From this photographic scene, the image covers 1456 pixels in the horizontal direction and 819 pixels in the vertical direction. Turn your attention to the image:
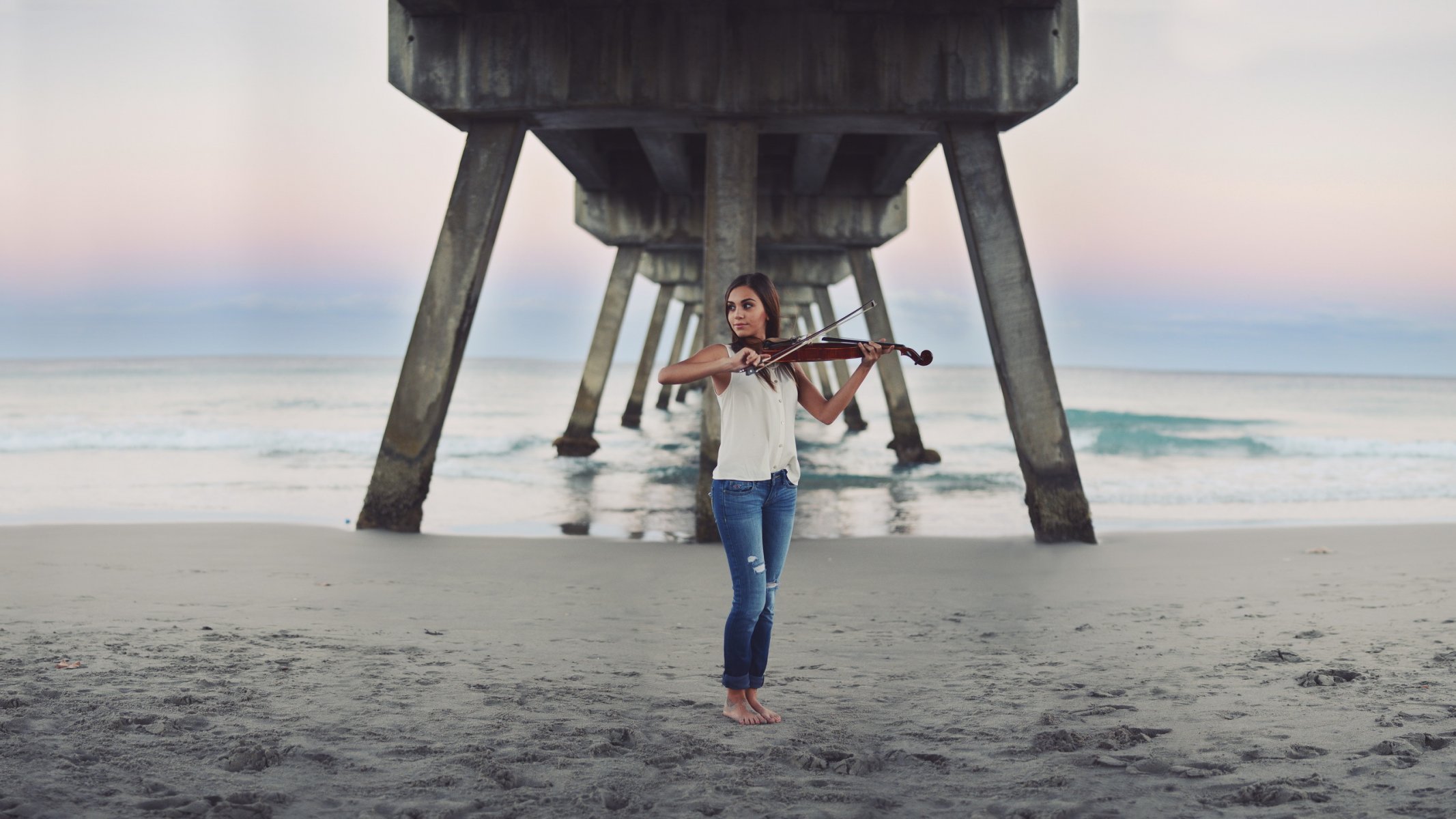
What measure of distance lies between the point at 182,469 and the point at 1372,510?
48.5 feet

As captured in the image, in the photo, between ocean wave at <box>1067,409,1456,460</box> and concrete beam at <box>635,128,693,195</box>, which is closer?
concrete beam at <box>635,128,693,195</box>

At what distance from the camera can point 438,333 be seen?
8.39 metres

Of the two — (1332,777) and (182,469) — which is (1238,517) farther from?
(182,469)

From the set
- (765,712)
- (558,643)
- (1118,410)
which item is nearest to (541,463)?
(558,643)

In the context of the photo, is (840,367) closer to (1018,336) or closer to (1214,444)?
(1214,444)

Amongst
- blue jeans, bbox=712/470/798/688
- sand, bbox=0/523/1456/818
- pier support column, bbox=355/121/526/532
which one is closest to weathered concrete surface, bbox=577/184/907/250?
pier support column, bbox=355/121/526/532

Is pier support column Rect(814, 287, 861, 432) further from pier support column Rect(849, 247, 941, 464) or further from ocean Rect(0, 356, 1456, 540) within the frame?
pier support column Rect(849, 247, 941, 464)

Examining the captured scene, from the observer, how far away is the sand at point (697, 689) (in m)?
2.96

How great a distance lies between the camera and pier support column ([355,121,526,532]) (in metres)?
8.35

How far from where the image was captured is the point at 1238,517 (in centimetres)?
1172

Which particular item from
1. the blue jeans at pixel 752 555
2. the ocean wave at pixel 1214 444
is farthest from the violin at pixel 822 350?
the ocean wave at pixel 1214 444

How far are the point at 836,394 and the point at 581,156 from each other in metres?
10.3

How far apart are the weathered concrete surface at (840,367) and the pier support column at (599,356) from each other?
561 cm

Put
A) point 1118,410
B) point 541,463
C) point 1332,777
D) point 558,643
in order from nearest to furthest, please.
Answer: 1. point 1332,777
2. point 558,643
3. point 541,463
4. point 1118,410
